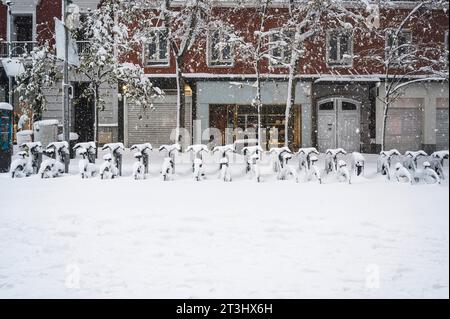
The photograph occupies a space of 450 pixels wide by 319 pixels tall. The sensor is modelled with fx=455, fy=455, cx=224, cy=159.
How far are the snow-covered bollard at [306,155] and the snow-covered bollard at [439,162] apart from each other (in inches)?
112

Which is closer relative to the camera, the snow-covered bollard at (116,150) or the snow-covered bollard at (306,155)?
the snow-covered bollard at (116,150)

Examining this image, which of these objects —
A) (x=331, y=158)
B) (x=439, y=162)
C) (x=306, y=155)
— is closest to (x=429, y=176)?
(x=439, y=162)

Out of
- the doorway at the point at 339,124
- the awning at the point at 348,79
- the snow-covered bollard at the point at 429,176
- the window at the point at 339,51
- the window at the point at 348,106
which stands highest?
the window at the point at 339,51

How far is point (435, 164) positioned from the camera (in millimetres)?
11297

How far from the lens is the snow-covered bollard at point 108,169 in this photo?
35.9 ft

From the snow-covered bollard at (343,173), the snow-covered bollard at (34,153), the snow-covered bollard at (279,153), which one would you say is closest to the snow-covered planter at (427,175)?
the snow-covered bollard at (343,173)

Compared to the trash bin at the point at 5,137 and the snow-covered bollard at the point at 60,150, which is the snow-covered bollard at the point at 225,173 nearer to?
the snow-covered bollard at the point at 60,150

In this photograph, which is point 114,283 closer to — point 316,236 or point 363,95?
point 316,236

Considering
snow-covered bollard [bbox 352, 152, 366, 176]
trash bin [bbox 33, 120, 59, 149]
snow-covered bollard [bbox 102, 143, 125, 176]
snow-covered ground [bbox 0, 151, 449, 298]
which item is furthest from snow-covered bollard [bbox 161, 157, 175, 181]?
trash bin [bbox 33, 120, 59, 149]

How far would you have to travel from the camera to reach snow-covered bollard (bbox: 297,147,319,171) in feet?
39.3

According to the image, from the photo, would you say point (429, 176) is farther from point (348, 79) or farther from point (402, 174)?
point (348, 79)

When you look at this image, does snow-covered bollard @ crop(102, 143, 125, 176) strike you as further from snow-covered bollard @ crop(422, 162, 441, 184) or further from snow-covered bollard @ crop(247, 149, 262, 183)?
snow-covered bollard @ crop(422, 162, 441, 184)

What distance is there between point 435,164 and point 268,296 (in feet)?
29.5
